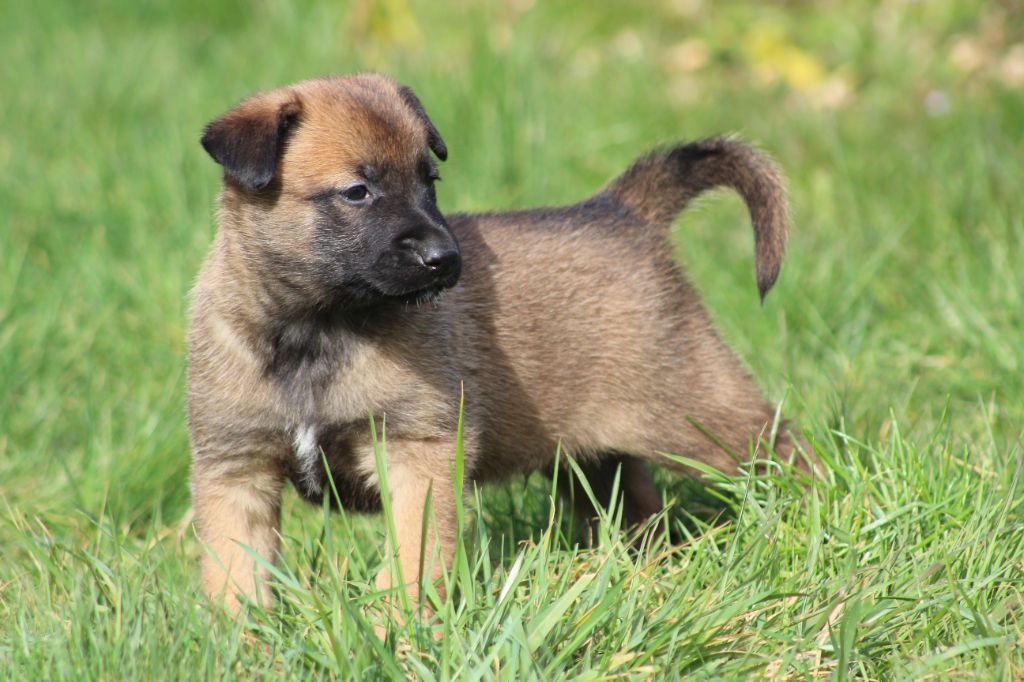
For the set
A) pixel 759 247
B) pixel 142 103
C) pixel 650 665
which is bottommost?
pixel 650 665

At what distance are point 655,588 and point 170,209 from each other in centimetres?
333

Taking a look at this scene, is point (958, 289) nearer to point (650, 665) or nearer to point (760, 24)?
point (650, 665)

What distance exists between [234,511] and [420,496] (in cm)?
46

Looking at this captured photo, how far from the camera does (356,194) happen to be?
2.96 meters

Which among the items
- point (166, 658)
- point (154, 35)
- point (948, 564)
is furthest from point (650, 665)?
point (154, 35)

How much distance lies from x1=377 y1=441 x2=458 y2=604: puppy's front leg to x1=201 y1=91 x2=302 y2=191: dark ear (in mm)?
697

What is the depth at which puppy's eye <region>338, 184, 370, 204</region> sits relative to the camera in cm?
296

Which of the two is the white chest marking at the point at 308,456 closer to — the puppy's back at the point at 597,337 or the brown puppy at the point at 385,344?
the brown puppy at the point at 385,344

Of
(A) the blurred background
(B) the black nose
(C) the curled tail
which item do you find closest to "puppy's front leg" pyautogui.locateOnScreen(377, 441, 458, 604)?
(B) the black nose

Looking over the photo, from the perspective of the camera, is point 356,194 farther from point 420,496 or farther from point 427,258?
point 420,496

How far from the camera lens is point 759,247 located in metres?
3.68

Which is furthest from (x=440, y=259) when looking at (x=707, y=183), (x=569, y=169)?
(x=569, y=169)

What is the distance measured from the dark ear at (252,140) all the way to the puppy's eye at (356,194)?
17cm

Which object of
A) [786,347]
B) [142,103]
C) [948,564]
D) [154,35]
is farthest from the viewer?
[154,35]
